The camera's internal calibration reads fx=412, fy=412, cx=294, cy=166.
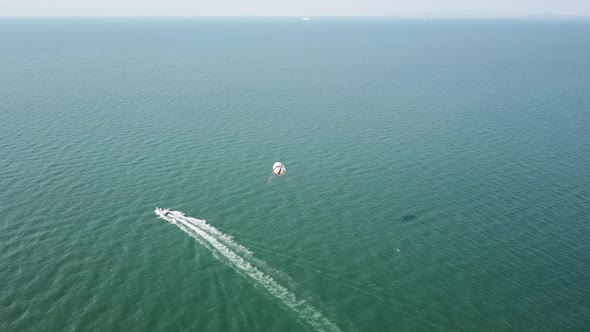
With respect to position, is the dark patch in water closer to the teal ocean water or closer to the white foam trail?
the teal ocean water

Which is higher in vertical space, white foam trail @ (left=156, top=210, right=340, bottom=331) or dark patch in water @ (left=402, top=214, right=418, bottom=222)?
white foam trail @ (left=156, top=210, right=340, bottom=331)

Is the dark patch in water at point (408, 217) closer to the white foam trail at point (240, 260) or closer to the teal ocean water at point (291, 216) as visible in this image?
the teal ocean water at point (291, 216)

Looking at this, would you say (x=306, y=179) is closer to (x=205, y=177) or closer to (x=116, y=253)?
(x=205, y=177)

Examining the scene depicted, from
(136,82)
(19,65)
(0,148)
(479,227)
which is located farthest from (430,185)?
(19,65)

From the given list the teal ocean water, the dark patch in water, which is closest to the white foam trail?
the teal ocean water

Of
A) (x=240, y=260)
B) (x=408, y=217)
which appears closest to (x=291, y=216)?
(x=240, y=260)

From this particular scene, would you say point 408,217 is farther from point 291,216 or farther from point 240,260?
point 240,260
